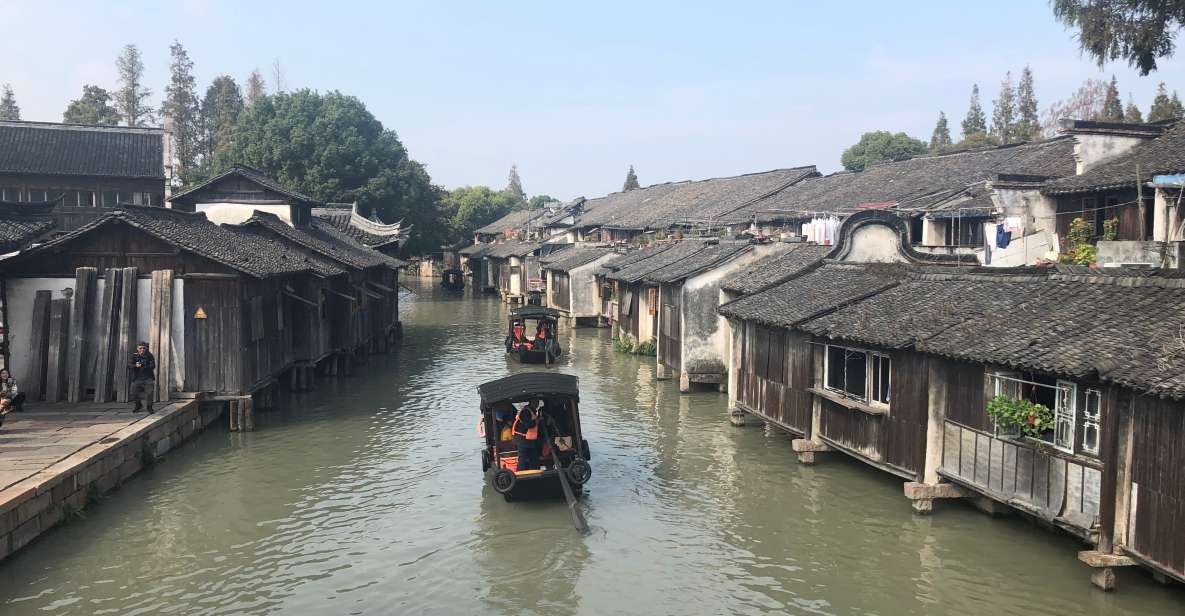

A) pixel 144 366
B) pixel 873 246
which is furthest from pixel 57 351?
pixel 873 246

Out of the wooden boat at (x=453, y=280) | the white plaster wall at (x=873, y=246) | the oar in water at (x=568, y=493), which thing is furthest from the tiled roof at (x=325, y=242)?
the wooden boat at (x=453, y=280)

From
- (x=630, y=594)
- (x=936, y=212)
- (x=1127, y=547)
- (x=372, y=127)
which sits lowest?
(x=630, y=594)

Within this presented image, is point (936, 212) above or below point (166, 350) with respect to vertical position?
above

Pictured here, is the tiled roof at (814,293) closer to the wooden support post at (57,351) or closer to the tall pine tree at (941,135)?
the wooden support post at (57,351)

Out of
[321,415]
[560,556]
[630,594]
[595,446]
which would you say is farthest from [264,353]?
[630,594]

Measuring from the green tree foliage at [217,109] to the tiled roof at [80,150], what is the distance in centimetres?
3449

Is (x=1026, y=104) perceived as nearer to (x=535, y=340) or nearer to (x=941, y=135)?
(x=941, y=135)

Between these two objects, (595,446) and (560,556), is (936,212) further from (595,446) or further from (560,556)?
(560,556)

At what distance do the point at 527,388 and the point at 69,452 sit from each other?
7586 mm

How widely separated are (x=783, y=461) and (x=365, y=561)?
29.7 ft

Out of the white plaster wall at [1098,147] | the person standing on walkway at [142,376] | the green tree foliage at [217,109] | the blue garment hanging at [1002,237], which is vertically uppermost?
the green tree foliage at [217,109]

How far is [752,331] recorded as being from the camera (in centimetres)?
2025

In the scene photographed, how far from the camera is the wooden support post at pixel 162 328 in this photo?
1894 centimetres

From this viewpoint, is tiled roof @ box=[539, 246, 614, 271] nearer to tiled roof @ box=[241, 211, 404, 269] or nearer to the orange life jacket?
tiled roof @ box=[241, 211, 404, 269]
